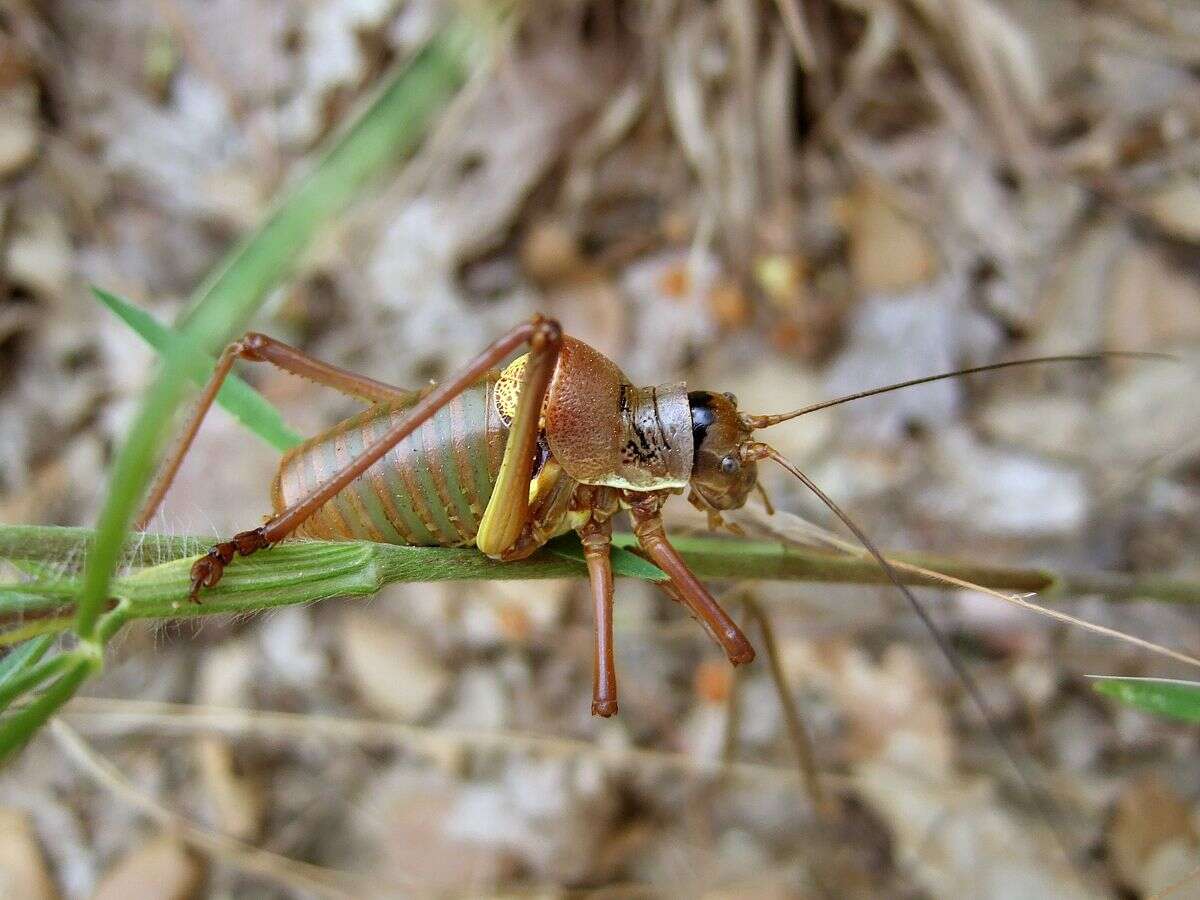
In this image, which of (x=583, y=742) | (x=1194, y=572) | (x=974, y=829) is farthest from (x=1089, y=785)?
(x=583, y=742)

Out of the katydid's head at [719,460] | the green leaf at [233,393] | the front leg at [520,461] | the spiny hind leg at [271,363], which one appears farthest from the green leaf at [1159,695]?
the green leaf at [233,393]

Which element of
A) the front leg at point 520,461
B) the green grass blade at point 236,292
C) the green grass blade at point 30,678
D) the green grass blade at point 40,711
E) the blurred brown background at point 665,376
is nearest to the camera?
the green grass blade at point 236,292

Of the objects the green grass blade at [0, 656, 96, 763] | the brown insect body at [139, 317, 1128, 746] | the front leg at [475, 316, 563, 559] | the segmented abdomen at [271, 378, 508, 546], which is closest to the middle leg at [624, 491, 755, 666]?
the brown insect body at [139, 317, 1128, 746]

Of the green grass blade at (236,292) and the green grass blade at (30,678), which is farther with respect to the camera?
the green grass blade at (30,678)

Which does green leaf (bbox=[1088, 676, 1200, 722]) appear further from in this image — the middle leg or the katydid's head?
the katydid's head

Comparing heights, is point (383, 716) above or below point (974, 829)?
above

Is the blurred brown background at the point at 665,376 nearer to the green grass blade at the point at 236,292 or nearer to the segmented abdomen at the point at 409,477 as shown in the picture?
the segmented abdomen at the point at 409,477

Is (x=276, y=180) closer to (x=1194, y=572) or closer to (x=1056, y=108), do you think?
(x=1056, y=108)
